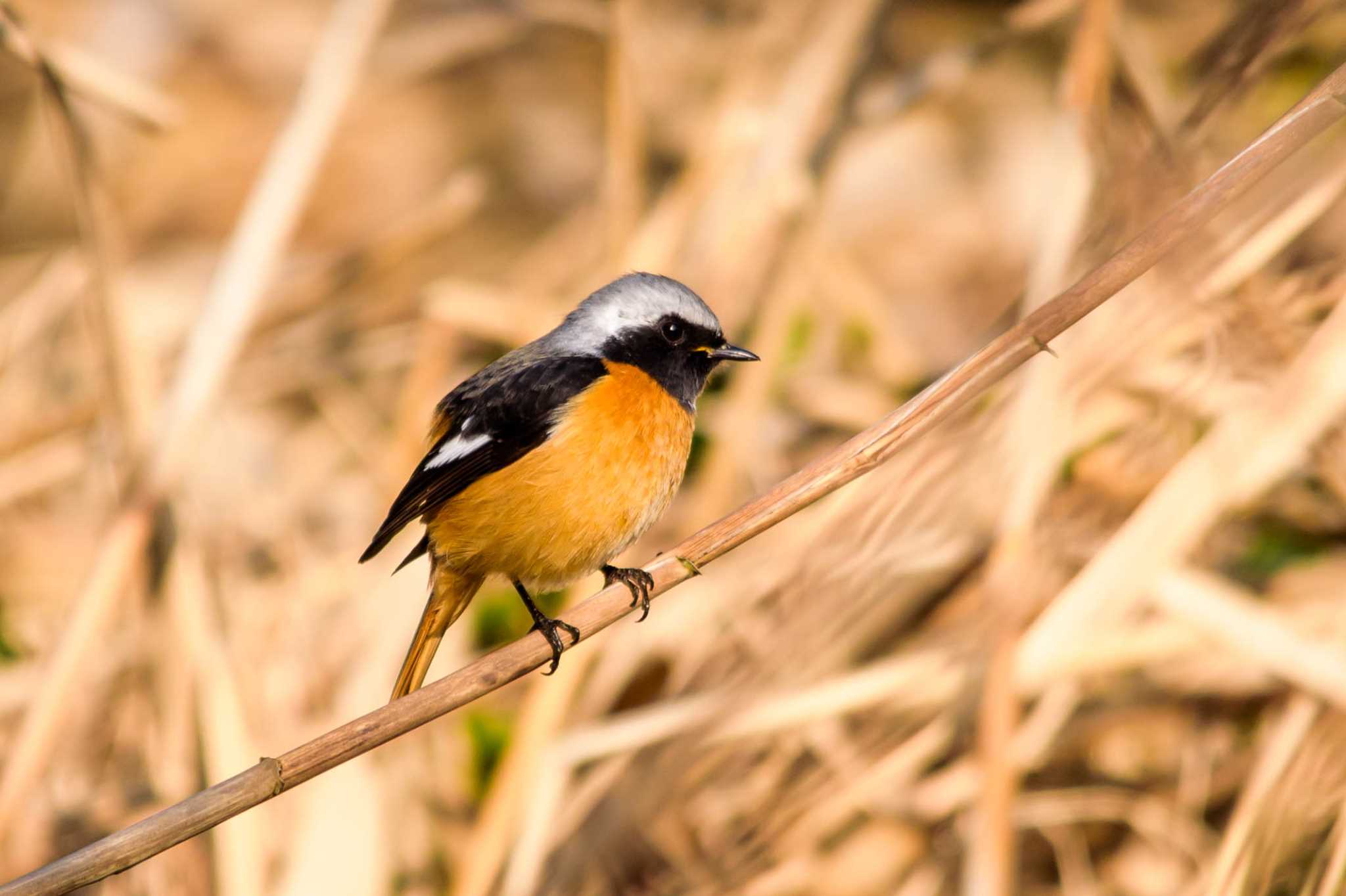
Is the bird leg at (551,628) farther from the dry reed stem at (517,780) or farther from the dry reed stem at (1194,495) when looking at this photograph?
the dry reed stem at (1194,495)

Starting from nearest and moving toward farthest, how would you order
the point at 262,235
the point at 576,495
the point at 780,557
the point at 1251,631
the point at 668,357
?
the point at 576,495 < the point at 668,357 < the point at 1251,631 < the point at 262,235 < the point at 780,557

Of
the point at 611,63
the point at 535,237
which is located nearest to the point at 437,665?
the point at 611,63

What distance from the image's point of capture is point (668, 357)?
331cm

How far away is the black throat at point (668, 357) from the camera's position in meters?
3.28

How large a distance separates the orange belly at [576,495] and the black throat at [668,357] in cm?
12

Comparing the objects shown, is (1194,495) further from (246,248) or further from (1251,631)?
(246,248)

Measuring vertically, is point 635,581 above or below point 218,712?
below

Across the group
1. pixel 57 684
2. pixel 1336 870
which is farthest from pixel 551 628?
pixel 1336 870

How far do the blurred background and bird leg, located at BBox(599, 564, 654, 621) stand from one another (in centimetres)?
50

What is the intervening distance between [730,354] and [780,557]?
1367 mm

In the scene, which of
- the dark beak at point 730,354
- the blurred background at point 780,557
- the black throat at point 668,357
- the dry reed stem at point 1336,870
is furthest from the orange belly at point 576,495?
the dry reed stem at point 1336,870

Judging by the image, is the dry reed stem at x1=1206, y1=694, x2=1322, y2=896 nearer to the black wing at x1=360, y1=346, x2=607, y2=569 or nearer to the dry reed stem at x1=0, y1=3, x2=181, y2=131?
the black wing at x1=360, y1=346, x2=607, y2=569

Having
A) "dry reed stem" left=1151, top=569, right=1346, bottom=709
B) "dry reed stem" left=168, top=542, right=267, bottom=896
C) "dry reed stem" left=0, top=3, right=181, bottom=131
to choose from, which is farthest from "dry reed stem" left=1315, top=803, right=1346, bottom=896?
"dry reed stem" left=0, top=3, right=181, bottom=131

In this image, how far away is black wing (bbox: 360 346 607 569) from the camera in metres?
3.07
